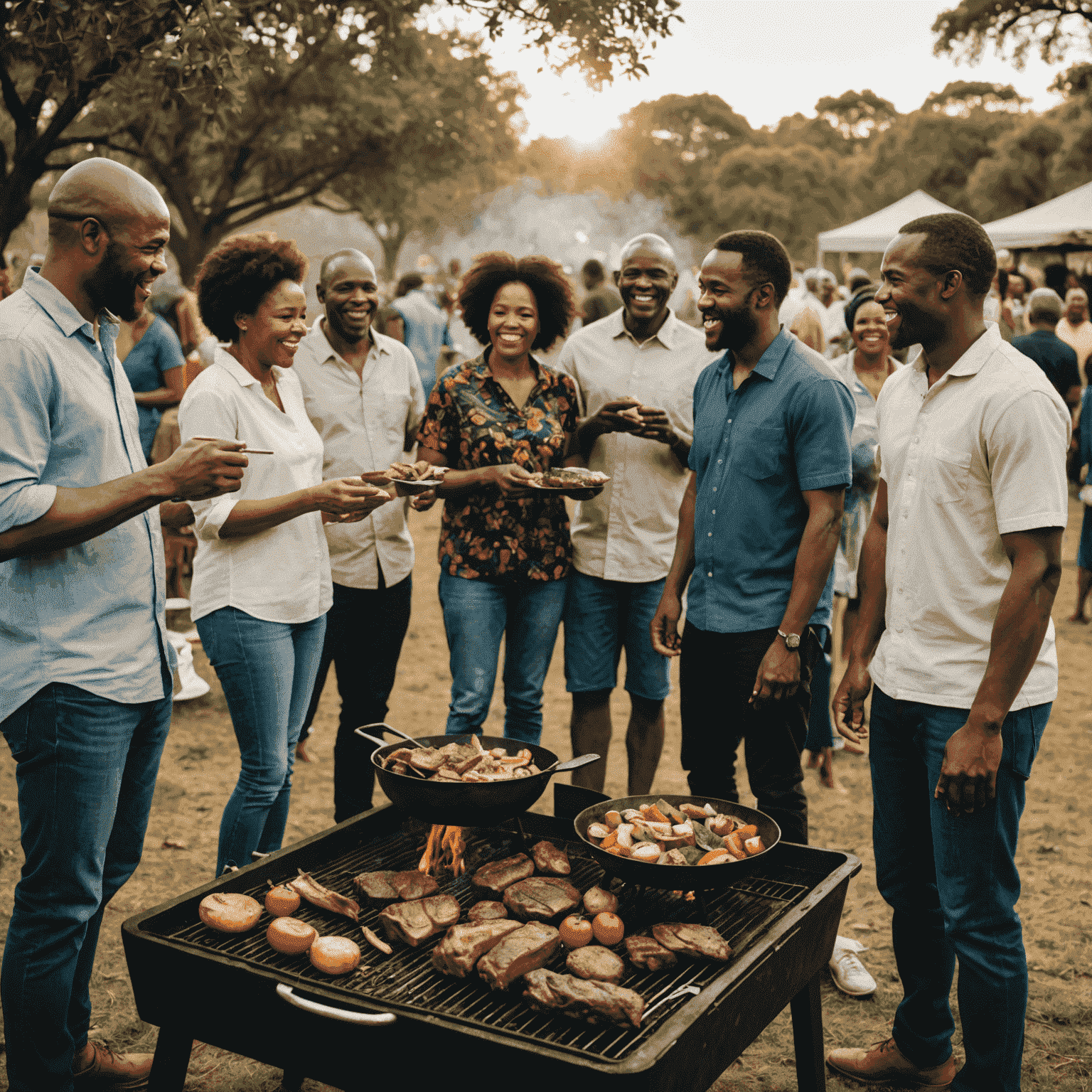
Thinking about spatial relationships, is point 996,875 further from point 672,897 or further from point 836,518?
point 836,518

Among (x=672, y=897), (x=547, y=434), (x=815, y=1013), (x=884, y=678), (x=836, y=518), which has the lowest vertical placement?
(x=815, y=1013)

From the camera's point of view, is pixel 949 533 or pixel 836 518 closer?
pixel 949 533

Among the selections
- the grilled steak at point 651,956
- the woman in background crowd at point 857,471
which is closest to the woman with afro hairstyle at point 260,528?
the grilled steak at point 651,956

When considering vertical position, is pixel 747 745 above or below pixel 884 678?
below

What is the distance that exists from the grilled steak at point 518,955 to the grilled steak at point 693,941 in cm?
25

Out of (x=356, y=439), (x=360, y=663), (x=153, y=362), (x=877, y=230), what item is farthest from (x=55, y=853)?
(x=877, y=230)

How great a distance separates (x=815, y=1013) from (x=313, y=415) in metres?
2.77

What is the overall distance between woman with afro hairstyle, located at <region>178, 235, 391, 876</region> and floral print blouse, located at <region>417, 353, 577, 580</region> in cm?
79

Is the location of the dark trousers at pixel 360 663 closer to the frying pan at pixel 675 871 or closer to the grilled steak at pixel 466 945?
the frying pan at pixel 675 871

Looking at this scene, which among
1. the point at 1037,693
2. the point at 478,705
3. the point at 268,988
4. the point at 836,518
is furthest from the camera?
the point at 478,705

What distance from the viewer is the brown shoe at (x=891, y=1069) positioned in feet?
10.0

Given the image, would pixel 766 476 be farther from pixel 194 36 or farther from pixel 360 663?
pixel 194 36

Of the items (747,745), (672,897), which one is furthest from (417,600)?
(672,897)

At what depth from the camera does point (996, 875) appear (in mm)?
2602
